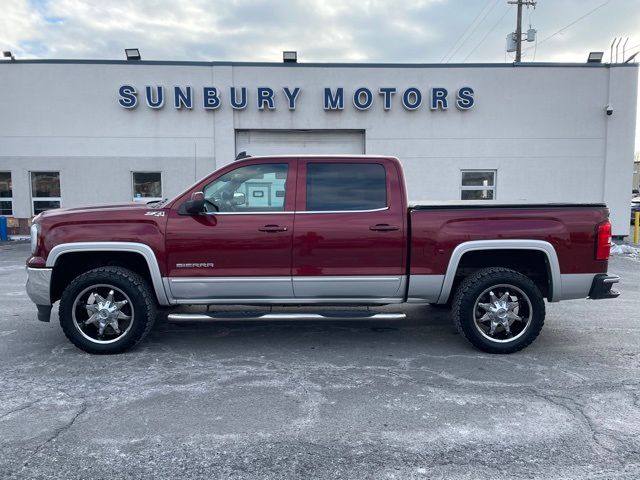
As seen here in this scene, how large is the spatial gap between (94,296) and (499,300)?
405cm

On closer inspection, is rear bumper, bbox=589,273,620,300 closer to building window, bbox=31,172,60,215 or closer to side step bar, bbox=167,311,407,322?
side step bar, bbox=167,311,407,322

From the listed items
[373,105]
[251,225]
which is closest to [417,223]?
[251,225]

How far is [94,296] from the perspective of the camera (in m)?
4.79

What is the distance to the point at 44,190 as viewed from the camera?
15758 mm

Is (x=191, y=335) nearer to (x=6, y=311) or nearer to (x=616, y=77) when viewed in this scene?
(x=6, y=311)

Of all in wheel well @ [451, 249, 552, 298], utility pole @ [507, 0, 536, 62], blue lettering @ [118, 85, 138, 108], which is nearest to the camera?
wheel well @ [451, 249, 552, 298]

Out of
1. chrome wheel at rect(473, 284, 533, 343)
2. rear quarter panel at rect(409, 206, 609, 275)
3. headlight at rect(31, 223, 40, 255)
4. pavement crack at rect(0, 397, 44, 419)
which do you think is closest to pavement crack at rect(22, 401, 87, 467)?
pavement crack at rect(0, 397, 44, 419)

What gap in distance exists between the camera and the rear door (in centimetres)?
477

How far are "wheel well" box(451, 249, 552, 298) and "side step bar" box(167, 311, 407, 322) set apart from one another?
0.91 m

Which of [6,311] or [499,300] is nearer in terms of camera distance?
[499,300]

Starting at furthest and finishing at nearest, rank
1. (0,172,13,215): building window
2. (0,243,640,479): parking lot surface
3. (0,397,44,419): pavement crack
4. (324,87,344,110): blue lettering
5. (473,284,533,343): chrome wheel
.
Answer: (0,172,13,215): building window → (324,87,344,110): blue lettering → (473,284,533,343): chrome wheel → (0,397,44,419): pavement crack → (0,243,640,479): parking lot surface

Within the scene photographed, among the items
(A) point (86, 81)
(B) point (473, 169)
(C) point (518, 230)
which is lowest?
(C) point (518, 230)

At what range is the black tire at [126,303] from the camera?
15.4ft

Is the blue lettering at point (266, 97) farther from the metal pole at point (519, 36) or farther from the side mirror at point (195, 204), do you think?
the metal pole at point (519, 36)
